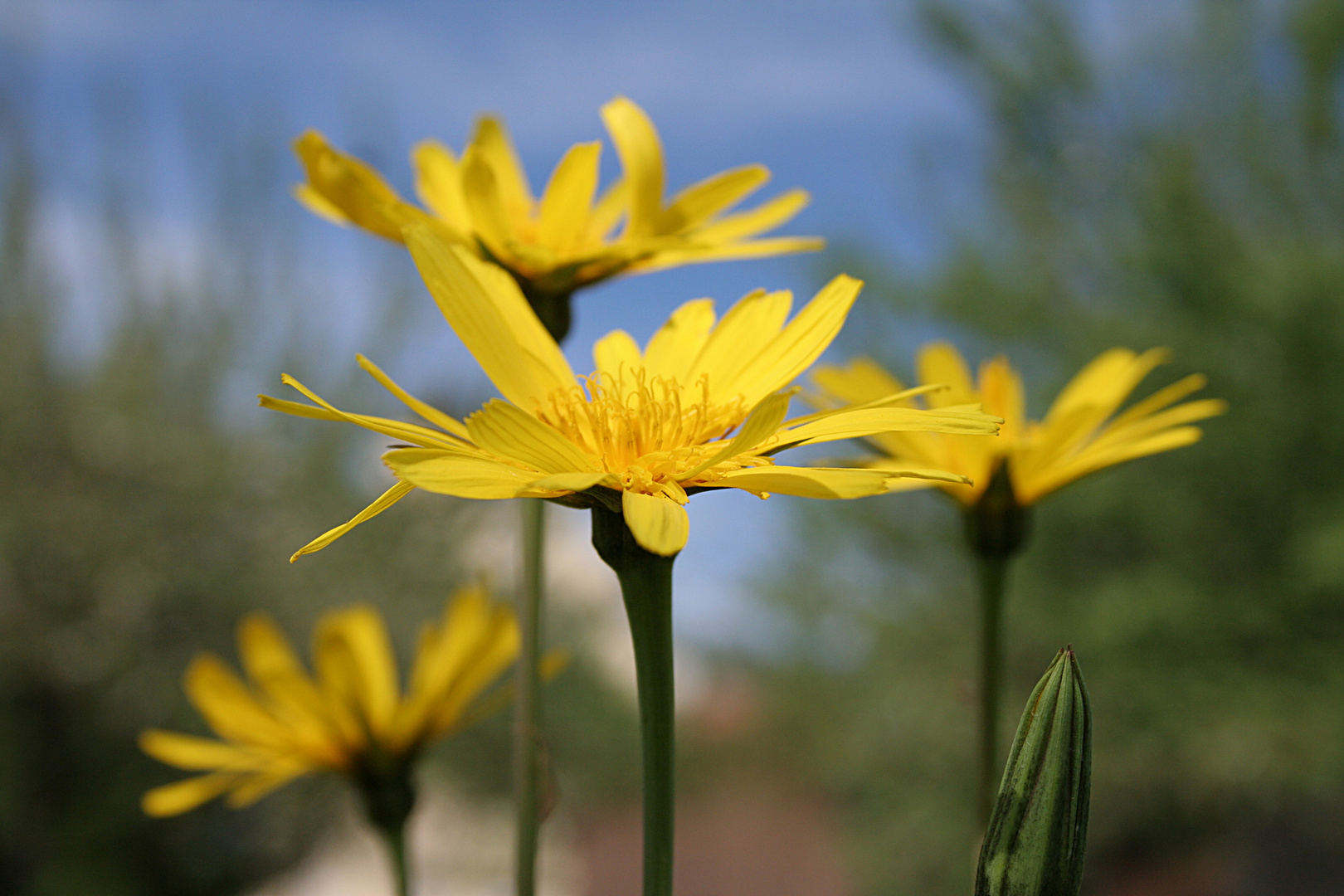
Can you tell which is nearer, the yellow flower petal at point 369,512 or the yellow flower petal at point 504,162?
the yellow flower petal at point 369,512

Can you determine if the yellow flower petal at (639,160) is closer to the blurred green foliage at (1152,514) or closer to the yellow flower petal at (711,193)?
the yellow flower petal at (711,193)

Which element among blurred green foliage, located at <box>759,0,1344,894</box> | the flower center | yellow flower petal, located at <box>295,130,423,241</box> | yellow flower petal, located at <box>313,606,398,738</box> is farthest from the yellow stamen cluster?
blurred green foliage, located at <box>759,0,1344,894</box>

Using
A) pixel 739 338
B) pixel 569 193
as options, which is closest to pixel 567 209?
pixel 569 193

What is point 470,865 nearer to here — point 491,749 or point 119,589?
point 491,749

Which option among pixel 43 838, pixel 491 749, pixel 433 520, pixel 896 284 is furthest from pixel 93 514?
A: pixel 896 284

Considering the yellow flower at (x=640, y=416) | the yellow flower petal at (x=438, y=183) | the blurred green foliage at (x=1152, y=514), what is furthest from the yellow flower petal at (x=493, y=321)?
the blurred green foliage at (x=1152, y=514)

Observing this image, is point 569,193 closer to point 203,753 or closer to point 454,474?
point 454,474

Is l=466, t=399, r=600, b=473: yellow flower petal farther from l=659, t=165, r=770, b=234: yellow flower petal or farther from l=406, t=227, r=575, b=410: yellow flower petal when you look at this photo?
l=659, t=165, r=770, b=234: yellow flower petal
